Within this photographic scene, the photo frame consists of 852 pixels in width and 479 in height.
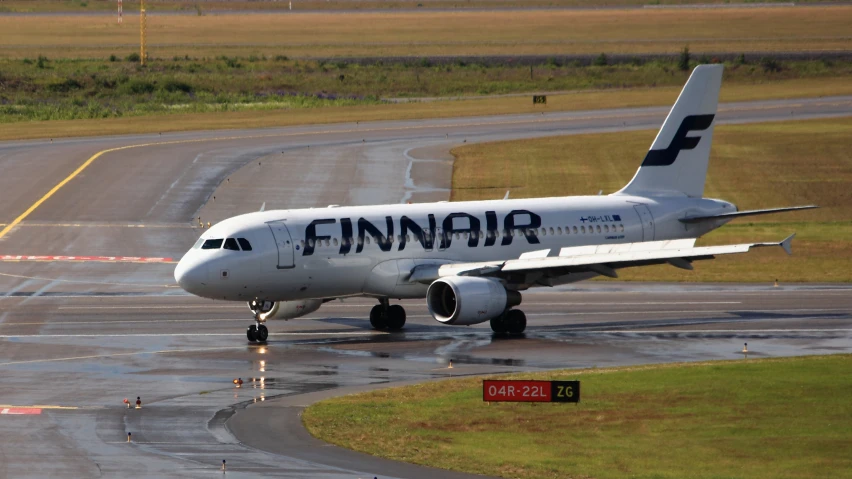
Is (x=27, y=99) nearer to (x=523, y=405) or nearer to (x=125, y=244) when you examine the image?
(x=125, y=244)

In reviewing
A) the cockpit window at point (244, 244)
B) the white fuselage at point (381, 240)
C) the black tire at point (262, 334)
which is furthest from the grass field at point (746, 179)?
the cockpit window at point (244, 244)

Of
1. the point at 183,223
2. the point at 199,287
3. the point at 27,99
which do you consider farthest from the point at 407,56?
the point at 199,287

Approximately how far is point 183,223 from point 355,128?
4319 cm

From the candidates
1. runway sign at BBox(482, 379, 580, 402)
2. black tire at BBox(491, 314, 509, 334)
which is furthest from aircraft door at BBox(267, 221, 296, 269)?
runway sign at BBox(482, 379, 580, 402)

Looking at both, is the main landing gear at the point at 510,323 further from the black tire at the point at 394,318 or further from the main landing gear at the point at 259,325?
the main landing gear at the point at 259,325

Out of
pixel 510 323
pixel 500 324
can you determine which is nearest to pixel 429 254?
pixel 500 324

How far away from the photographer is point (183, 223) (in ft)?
244

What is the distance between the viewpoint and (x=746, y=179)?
9025 centimetres

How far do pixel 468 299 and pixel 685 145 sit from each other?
15467 millimetres

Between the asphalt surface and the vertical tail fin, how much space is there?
462cm

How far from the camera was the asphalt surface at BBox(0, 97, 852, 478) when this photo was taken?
30.0m

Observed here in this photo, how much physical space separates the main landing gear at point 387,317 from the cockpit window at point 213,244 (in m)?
6.55

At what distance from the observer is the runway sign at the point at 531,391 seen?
33250 mm

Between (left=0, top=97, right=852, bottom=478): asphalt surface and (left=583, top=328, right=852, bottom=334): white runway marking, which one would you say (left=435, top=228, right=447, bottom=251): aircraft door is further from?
(left=583, top=328, right=852, bottom=334): white runway marking
